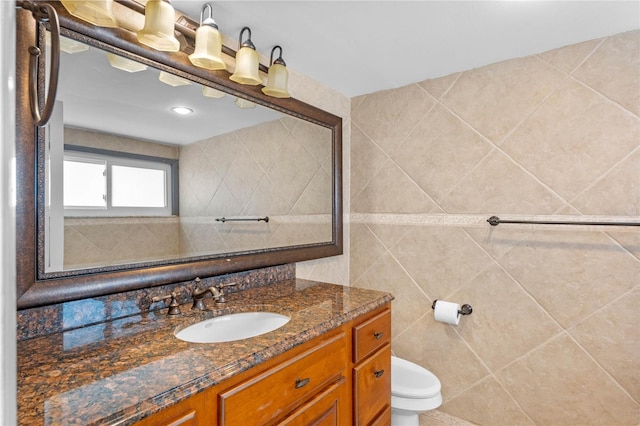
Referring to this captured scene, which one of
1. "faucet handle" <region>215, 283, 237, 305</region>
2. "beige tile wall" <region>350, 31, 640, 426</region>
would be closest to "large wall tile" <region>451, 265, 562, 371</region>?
"beige tile wall" <region>350, 31, 640, 426</region>

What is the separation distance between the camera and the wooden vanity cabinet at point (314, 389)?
805 mm

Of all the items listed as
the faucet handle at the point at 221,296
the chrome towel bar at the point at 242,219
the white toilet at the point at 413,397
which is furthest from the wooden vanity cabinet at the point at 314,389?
the chrome towel bar at the point at 242,219

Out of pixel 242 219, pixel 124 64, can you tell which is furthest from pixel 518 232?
pixel 124 64

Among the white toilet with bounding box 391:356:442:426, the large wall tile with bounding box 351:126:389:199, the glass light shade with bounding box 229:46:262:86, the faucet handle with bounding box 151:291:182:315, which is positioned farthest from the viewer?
the large wall tile with bounding box 351:126:389:199

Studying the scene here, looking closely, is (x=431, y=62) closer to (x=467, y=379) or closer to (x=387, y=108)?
(x=387, y=108)

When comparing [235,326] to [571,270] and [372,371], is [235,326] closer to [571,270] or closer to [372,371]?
[372,371]

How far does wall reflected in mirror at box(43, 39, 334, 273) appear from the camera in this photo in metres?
1.07

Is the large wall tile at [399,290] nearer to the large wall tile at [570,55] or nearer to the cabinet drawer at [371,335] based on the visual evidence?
the cabinet drawer at [371,335]

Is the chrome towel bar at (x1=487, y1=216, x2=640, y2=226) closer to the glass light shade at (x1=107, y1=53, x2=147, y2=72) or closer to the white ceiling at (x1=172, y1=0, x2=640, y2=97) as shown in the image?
the white ceiling at (x1=172, y1=0, x2=640, y2=97)

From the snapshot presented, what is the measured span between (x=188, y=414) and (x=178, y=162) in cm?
99

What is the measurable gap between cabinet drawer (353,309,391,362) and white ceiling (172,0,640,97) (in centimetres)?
132

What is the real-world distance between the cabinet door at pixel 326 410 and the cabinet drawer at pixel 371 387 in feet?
0.25

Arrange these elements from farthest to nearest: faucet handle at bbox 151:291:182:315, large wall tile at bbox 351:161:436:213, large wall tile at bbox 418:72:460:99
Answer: large wall tile at bbox 351:161:436:213 < large wall tile at bbox 418:72:460:99 < faucet handle at bbox 151:291:182:315

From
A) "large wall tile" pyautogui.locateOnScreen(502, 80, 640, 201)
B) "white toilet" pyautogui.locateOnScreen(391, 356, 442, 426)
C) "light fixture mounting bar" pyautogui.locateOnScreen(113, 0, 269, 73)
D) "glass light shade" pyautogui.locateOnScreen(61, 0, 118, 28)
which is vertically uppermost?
"light fixture mounting bar" pyautogui.locateOnScreen(113, 0, 269, 73)
